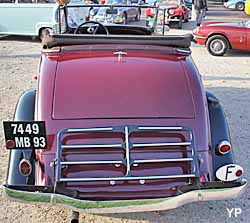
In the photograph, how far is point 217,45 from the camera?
1110 cm

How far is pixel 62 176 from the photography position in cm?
308

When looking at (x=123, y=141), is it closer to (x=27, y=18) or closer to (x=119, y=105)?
(x=119, y=105)

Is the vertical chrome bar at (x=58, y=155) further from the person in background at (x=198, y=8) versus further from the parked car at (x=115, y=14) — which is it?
the person in background at (x=198, y=8)

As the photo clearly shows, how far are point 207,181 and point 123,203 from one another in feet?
2.32

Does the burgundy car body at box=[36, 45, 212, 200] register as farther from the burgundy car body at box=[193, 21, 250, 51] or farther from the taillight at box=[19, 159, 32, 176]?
the burgundy car body at box=[193, 21, 250, 51]

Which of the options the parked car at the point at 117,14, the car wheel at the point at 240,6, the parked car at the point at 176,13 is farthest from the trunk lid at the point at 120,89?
the car wheel at the point at 240,6

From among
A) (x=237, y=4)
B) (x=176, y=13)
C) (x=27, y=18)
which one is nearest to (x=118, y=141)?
(x=27, y=18)

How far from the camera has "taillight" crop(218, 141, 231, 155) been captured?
355 centimetres

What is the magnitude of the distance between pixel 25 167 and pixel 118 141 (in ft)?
2.45

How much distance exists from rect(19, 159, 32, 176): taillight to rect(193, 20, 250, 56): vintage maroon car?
8.68 m

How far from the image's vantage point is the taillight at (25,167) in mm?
3236

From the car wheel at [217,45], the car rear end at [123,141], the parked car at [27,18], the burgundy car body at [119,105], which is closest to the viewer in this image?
the car rear end at [123,141]

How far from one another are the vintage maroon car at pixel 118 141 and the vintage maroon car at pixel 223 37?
744 cm

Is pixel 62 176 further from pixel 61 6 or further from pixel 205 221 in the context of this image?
pixel 61 6
